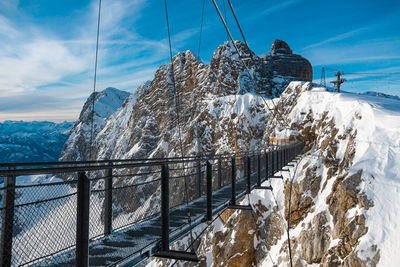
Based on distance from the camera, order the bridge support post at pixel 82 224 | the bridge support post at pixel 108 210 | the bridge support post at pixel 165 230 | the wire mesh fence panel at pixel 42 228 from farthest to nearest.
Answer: the bridge support post at pixel 108 210
the bridge support post at pixel 165 230
the wire mesh fence panel at pixel 42 228
the bridge support post at pixel 82 224

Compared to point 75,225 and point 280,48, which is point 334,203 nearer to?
point 75,225

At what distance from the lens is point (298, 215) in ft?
77.8

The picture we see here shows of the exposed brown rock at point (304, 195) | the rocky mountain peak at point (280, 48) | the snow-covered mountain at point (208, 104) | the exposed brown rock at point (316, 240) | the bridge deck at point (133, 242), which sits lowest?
the exposed brown rock at point (316, 240)

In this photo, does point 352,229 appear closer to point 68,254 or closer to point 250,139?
point 68,254

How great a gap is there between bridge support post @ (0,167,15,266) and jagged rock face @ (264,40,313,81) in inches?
3704

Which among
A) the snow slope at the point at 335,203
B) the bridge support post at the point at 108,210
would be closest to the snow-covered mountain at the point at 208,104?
the snow slope at the point at 335,203

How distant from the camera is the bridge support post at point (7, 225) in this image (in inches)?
97.1

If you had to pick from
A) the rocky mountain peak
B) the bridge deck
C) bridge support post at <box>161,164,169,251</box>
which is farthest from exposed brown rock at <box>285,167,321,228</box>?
the rocky mountain peak

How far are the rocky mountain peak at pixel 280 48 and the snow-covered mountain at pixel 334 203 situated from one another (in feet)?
196

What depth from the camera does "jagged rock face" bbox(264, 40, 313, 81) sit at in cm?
8831

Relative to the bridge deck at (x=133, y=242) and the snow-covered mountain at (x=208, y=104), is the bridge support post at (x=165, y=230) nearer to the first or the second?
the bridge deck at (x=133, y=242)

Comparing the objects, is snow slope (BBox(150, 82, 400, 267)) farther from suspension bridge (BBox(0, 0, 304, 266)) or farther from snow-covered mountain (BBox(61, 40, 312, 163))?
snow-covered mountain (BBox(61, 40, 312, 163))

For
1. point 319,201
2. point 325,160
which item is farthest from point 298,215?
point 325,160

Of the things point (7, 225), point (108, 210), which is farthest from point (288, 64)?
point (7, 225)
